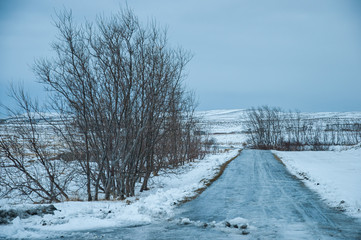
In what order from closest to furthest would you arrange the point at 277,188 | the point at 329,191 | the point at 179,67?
the point at 329,191 < the point at 277,188 < the point at 179,67

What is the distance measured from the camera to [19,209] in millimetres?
7016

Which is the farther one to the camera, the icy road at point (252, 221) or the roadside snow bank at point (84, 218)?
the roadside snow bank at point (84, 218)

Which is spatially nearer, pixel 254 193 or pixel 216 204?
pixel 216 204

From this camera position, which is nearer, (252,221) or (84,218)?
(252,221)

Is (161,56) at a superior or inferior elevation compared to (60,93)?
superior

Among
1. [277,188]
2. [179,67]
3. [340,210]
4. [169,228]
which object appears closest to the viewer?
[169,228]

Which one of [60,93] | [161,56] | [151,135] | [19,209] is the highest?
[161,56]

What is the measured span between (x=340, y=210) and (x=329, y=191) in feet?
9.15

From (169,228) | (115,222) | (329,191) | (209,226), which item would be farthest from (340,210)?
(115,222)

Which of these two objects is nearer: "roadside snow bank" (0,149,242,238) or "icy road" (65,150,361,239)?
"icy road" (65,150,361,239)

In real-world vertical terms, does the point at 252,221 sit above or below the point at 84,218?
below

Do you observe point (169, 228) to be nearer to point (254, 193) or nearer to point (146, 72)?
point (254, 193)

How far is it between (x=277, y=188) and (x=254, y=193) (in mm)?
1534

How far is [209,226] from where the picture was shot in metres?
6.28
